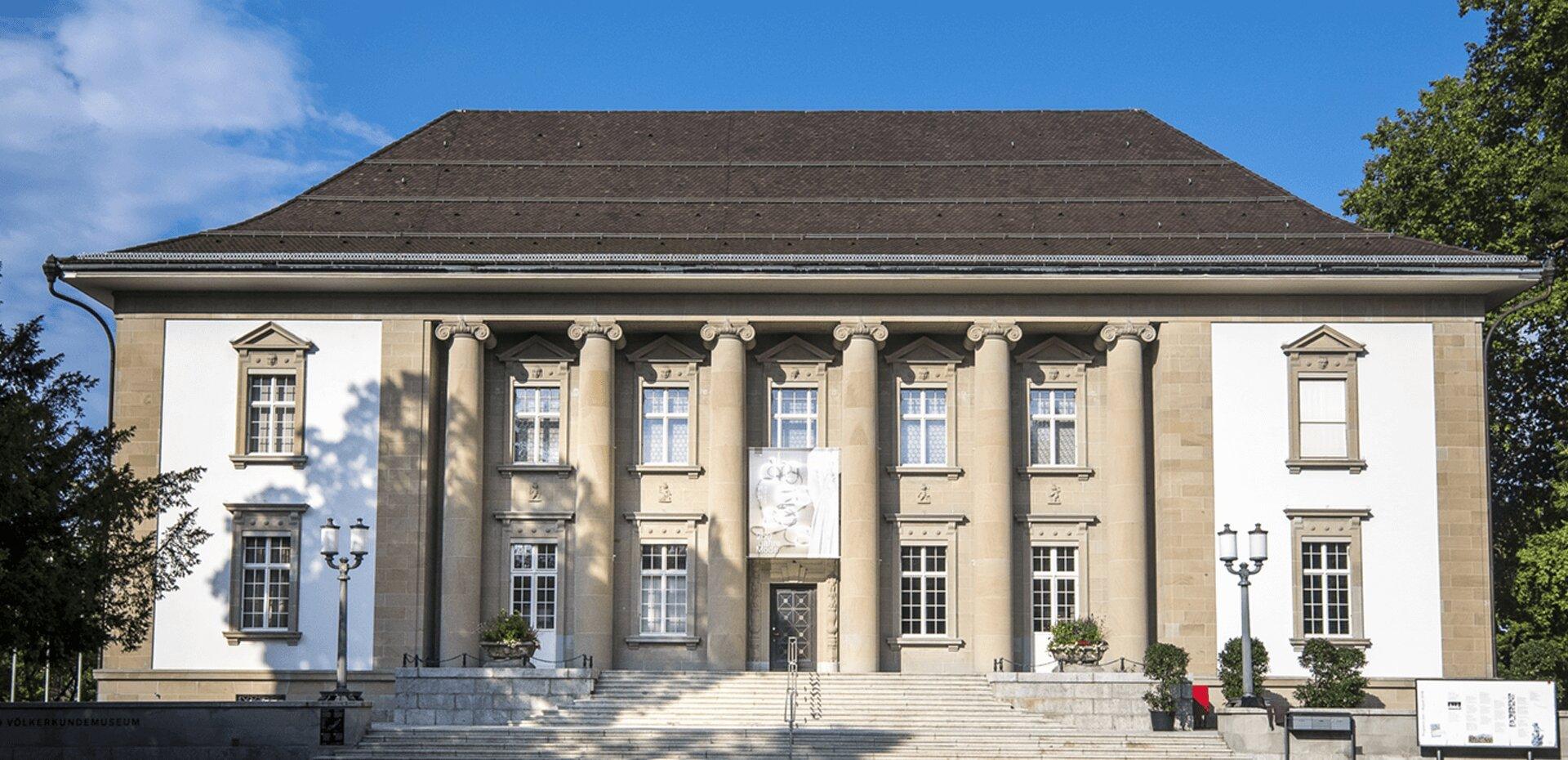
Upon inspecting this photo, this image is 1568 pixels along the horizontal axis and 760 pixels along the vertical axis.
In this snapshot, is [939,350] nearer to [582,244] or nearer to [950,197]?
[950,197]

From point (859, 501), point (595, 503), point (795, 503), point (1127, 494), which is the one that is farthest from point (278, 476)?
point (1127, 494)

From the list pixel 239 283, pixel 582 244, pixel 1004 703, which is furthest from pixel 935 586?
pixel 239 283

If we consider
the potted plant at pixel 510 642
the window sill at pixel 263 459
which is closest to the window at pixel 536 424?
the potted plant at pixel 510 642

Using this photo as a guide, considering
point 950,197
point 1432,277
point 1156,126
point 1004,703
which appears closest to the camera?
point 1004,703

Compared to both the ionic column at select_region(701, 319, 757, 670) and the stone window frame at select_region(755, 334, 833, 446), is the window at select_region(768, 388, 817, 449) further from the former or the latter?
the ionic column at select_region(701, 319, 757, 670)

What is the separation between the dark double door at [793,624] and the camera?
124ft

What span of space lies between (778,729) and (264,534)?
11899 mm

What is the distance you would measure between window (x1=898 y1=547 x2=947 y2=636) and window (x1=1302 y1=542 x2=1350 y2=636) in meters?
7.25

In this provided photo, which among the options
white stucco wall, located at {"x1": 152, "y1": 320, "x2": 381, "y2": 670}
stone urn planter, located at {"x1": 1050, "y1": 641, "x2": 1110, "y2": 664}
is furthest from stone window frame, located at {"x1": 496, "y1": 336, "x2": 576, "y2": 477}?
stone urn planter, located at {"x1": 1050, "y1": 641, "x2": 1110, "y2": 664}

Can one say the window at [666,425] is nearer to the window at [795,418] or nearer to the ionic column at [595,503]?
the ionic column at [595,503]

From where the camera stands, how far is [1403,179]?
44.0 metres

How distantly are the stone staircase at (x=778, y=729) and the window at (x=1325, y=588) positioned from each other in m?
5.11

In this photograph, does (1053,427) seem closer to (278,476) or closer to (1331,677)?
(1331,677)

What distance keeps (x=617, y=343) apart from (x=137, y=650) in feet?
37.2
